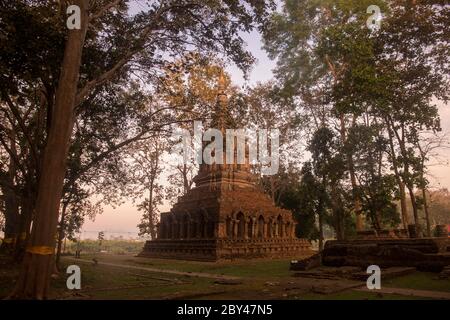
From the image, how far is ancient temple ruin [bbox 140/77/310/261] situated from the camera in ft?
78.3

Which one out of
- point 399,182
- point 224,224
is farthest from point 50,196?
point 399,182

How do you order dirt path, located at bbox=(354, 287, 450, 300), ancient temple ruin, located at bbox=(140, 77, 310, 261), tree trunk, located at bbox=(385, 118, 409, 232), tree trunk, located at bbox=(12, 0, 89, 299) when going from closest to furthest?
tree trunk, located at bbox=(12, 0, 89, 299) → dirt path, located at bbox=(354, 287, 450, 300) → tree trunk, located at bbox=(385, 118, 409, 232) → ancient temple ruin, located at bbox=(140, 77, 310, 261)

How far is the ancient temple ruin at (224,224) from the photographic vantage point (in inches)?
939

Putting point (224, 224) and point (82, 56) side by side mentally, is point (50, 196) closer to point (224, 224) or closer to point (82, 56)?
point (82, 56)

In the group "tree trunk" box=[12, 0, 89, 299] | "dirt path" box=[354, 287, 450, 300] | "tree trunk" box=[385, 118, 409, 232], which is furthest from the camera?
"tree trunk" box=[385, 118, 409, 232]

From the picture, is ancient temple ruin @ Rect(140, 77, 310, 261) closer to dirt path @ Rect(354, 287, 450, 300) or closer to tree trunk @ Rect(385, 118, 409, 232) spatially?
tree trunk @ Rect(385, 118, 409, 232)

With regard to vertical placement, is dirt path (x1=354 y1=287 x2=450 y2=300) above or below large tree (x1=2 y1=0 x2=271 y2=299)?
below

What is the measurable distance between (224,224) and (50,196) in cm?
1697

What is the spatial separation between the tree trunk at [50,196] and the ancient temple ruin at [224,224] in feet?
48.9

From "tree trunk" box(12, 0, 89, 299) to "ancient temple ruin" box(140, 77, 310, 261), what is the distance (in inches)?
587

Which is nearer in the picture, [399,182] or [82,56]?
[82,56]

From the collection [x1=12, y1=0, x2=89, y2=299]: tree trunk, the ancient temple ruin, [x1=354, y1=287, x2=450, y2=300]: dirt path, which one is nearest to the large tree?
[x1=12, y1=0, x2=89, y2=299]: tree trunk

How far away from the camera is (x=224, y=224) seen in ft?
79.6
